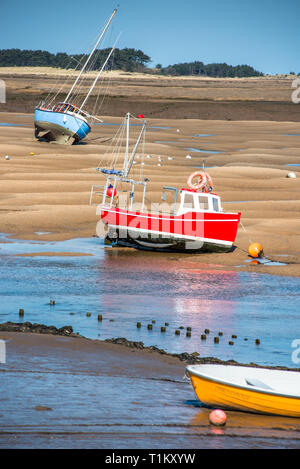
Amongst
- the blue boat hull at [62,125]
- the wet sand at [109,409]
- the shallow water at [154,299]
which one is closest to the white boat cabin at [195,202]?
the shallow water at [154,299]

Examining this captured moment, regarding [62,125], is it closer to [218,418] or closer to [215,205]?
[215,205]

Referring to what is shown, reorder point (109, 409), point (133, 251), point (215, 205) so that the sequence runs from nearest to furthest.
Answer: point (109, 409) < point (215, 205) < point (133, 251)

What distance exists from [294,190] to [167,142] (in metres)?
24.2

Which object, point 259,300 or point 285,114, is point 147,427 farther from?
point 285,114

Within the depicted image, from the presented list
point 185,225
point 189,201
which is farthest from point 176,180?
point 185,225

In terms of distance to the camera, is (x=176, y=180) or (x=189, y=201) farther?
(x=176, y=180)

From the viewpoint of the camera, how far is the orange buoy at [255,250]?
29.9 metres

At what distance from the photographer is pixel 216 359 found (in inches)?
654

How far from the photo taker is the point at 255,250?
A: 29938 mm

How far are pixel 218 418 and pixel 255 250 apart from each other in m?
17.9

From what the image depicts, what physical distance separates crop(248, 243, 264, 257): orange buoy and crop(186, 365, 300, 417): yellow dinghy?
16.6 metres

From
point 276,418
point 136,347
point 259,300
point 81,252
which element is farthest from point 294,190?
point 276,418

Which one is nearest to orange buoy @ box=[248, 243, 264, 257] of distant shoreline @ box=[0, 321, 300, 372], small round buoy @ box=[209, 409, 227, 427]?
distant shoreline @ box=[0, 321, 300, 372]

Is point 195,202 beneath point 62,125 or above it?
beneath
